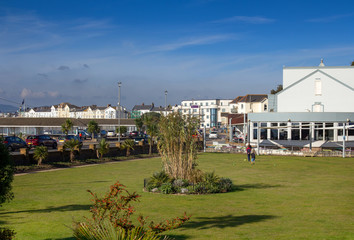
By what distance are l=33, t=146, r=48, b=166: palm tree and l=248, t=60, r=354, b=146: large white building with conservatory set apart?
24559 mm

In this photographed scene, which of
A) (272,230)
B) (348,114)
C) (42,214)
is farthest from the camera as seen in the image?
(348,114)

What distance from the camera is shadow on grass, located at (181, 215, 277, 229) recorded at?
1270cm

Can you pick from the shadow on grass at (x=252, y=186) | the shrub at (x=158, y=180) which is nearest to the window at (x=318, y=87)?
the shadow on grass at (x=252, y=186)

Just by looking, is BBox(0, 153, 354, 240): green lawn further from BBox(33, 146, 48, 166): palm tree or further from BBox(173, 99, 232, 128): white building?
BBox(173, 99, 232, 128): white building

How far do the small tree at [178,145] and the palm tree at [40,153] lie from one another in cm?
1323

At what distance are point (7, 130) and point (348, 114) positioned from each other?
5927 cm

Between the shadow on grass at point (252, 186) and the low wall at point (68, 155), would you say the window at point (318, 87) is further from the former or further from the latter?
the shadow on grass at point (252, 186)

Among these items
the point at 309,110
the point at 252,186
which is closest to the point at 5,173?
the point at 252,186

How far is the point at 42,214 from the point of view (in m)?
14.2

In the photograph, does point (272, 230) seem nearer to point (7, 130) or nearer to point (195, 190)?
point (195, 190)

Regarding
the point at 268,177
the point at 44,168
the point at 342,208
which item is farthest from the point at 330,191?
the point at 44,168

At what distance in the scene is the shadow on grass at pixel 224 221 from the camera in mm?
12703

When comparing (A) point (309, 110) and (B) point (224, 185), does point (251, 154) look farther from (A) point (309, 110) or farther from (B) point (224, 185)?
(A) point (309, 110)

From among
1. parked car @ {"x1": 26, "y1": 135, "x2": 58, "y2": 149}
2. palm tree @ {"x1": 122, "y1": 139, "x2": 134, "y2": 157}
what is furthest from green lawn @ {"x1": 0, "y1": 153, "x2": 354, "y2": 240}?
parked car @ {"x1": 26, "y1": 135, "x2": 58, "y2": 149}
